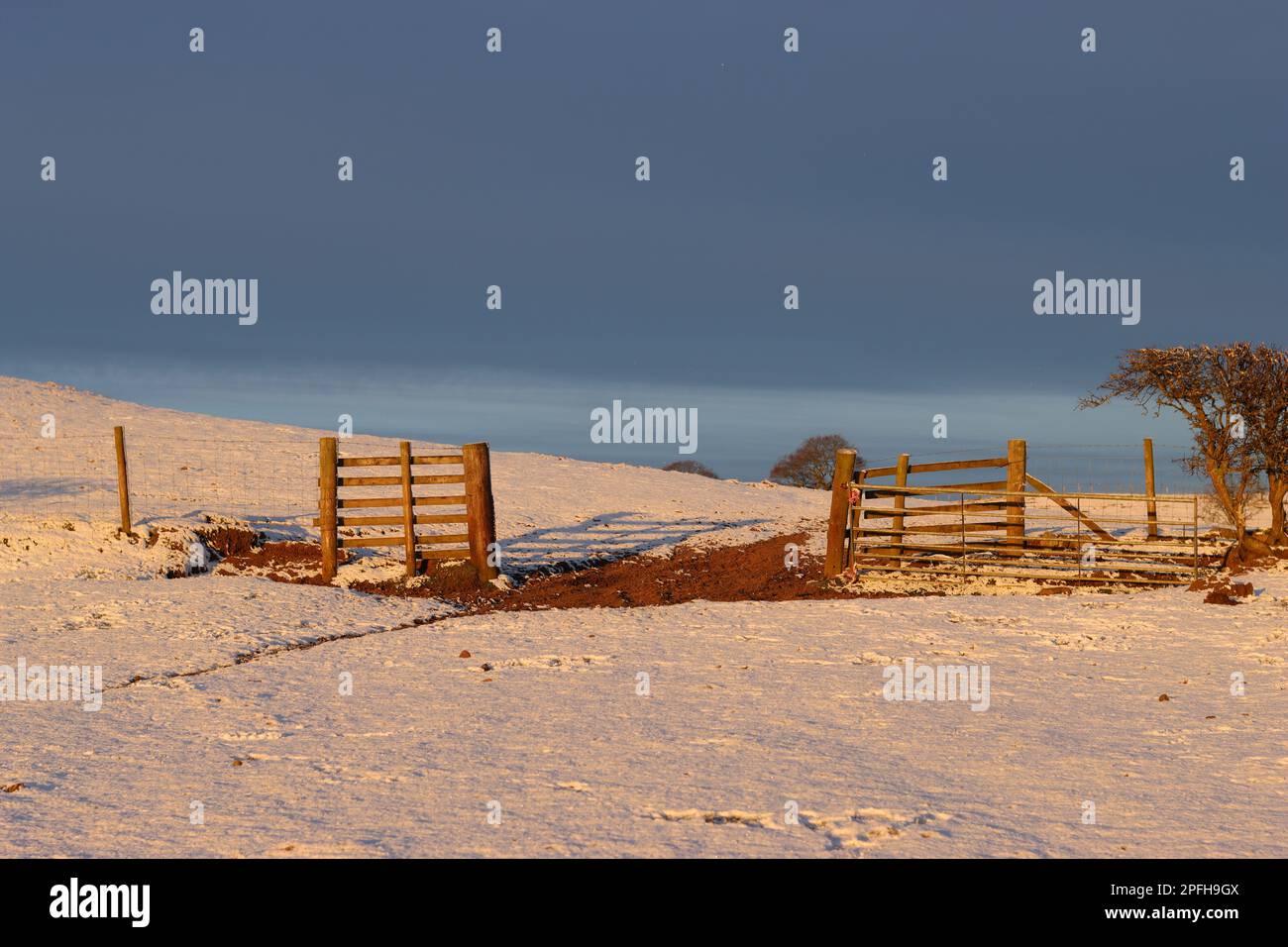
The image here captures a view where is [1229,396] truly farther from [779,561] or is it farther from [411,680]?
[411,680]

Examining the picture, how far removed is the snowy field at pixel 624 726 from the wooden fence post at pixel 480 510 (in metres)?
2.20

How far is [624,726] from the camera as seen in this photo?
9812mm

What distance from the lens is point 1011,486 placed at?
21.1 m

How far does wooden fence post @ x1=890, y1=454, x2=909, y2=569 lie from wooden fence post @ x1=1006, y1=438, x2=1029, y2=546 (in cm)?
179

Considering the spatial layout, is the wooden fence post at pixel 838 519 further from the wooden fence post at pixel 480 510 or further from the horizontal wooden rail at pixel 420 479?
the horizontal wooden rail at pixel 420 479

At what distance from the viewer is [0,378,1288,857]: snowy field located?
22.9 ft

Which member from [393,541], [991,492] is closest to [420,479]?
[393,541]

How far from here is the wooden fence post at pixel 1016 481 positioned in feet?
67.9

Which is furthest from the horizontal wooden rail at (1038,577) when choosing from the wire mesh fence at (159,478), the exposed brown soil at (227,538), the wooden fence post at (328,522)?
the wire mesh fence at (159,478)

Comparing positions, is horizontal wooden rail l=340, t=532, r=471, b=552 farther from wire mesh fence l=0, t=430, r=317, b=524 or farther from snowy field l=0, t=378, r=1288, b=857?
wire mesh fence l=0, t=430, r=317, b=524

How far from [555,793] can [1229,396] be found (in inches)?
736

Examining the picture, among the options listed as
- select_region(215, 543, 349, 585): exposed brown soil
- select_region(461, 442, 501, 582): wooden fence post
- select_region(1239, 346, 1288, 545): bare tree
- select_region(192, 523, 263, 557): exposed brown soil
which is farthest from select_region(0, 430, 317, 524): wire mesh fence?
select_region(1239, 346, 1288, 545): bare tree
